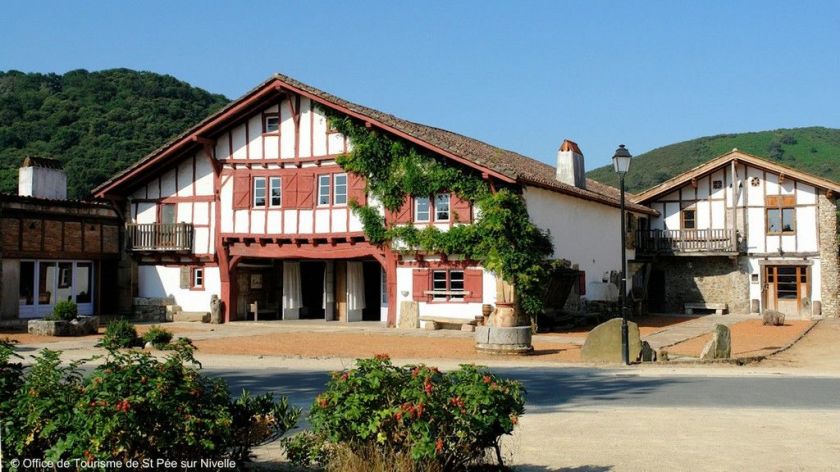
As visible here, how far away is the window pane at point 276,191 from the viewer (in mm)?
29953

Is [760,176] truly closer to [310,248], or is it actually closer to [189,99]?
[310,248]

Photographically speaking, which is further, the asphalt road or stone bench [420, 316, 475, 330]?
stone bench [420, 316, 475, 330]

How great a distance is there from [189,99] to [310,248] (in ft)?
151

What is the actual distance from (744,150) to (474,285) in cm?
8291

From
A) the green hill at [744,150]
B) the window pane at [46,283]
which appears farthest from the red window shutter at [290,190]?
the green hill at [744,150]

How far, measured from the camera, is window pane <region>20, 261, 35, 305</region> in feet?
95.4

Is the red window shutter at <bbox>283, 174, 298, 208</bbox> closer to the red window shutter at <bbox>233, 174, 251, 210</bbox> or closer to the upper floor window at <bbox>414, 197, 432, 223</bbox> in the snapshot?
the red window shutter at <bbox>233, 174, 251, 210</bbox>

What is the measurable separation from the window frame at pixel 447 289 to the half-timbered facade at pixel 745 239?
13.2m

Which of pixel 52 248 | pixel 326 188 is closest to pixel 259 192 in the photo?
pixel 326 188

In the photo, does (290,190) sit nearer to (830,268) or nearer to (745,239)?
(745,239)

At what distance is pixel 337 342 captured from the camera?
22.7 m

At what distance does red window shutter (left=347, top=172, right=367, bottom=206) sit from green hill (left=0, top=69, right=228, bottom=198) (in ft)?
88.8

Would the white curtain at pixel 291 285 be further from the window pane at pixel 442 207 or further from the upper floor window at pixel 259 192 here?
the window pane at pixel 442 207

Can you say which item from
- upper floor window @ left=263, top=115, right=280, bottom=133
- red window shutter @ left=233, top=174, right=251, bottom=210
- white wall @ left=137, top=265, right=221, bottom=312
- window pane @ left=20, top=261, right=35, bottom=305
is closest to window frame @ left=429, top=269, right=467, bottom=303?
red window shutter @ left=233, top=174, right=251, bottom=210
